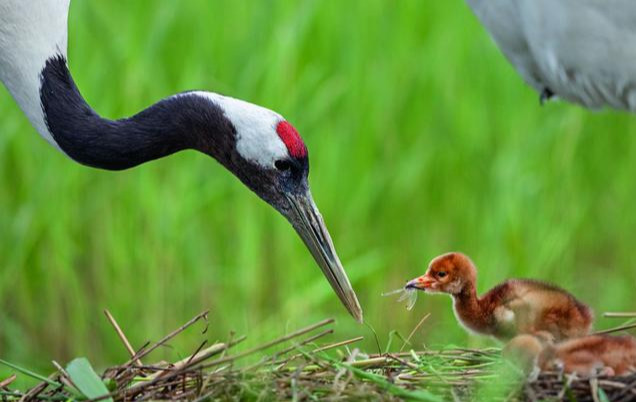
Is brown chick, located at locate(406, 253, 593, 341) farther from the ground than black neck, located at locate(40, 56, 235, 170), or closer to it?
closer to it

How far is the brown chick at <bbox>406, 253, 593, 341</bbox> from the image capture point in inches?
172

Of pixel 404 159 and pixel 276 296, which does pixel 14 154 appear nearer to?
pixel 276 296

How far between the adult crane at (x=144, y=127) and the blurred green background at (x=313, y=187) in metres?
1.55

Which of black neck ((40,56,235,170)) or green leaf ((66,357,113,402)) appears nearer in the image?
green leaf ((66,357,113,402))

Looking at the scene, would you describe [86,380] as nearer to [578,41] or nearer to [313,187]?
[578,41]

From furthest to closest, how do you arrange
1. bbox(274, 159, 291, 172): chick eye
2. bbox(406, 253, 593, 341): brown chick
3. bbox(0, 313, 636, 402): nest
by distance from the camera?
bbox(274, 159, 291, 172): chick eye < bbox(406, 253, 593, 341): brown chick < bbox(0, 313, 636, 402): nest

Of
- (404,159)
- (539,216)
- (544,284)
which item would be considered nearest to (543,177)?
(539,216)

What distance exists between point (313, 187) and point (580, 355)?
3.05m

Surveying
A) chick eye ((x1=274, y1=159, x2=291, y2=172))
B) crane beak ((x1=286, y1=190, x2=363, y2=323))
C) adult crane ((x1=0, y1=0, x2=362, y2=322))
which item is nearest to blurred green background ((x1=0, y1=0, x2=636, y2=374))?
crane beak ((x1=286, y1=190, x2=363, y2=323))

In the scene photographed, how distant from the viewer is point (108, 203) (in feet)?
22.0

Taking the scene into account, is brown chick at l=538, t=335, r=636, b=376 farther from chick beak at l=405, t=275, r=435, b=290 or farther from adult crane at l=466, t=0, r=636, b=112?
adult crane at l=466, t=0, r=636, b=112

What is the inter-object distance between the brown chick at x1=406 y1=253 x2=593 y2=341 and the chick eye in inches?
21.3

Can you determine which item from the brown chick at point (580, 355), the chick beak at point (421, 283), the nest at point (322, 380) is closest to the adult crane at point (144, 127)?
the chick beak at point (421, 283)

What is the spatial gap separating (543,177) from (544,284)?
253cm
